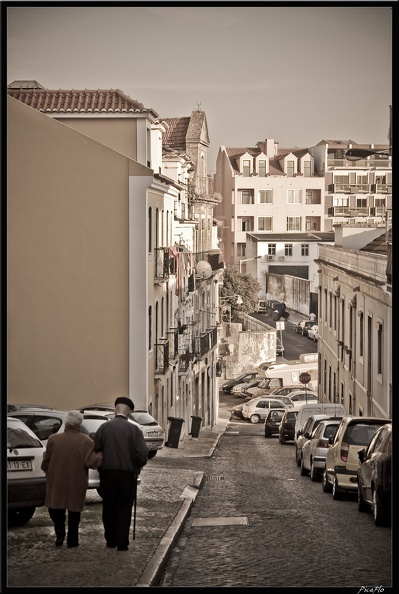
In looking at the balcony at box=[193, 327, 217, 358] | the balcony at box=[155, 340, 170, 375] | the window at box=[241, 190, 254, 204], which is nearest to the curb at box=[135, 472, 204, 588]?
the balcony at box=[155, 340, 170, 375]

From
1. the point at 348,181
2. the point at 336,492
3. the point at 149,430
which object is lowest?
the point at 149,430

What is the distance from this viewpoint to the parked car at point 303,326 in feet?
222

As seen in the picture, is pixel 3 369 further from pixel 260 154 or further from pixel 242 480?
pixel 260 154

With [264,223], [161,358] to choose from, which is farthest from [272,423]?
[264,223]

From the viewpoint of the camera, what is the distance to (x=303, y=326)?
68125 millimetres

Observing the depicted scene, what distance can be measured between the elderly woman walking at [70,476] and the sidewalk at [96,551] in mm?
236

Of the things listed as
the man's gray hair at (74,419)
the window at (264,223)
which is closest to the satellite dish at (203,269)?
the window at (264,223)

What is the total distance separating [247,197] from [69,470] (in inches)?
2925

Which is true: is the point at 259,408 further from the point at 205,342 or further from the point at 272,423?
the point at 272,423

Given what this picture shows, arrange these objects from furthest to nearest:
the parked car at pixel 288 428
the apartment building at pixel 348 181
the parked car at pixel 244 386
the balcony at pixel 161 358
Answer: the apartment building at pixel 348 181 < the parked car at pixel 244 386 < the parked car at pixel 288 428 < the balcony at pixel 161 358

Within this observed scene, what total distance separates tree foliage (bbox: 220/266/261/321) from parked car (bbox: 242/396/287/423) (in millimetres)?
15030

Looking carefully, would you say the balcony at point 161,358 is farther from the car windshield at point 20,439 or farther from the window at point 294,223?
the window at point 294,223

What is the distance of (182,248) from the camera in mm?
38688

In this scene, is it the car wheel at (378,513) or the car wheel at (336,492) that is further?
the car wheel at (336,492)
